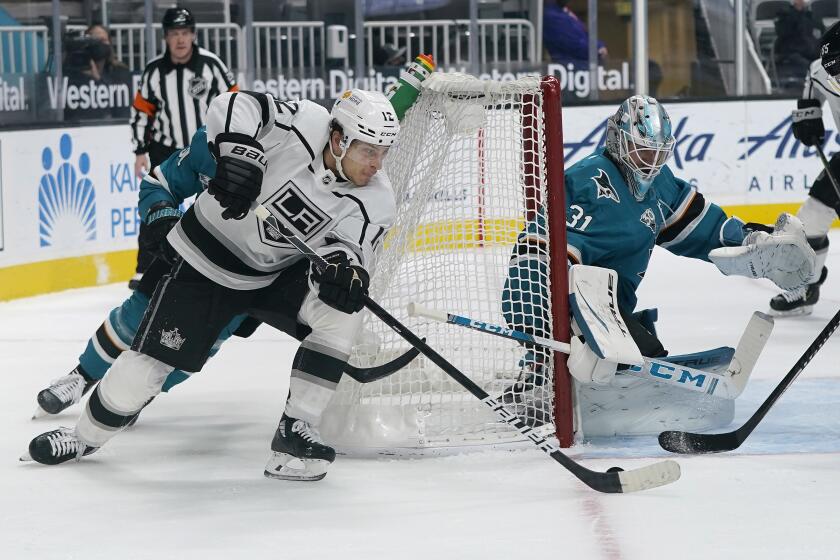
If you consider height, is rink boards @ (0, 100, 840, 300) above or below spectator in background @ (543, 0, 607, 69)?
below

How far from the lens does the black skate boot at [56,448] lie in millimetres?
3156

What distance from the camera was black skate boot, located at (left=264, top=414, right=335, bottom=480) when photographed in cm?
305

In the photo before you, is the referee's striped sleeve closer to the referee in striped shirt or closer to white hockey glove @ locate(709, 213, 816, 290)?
the referee in striped shirt

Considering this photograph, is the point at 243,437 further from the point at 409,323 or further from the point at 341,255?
the point at 341,255

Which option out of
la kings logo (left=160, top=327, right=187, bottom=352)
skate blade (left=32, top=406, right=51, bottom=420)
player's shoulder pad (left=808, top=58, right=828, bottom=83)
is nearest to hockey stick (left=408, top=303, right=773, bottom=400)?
la kings logo (left=160, top=327, right=187, bottom=352)

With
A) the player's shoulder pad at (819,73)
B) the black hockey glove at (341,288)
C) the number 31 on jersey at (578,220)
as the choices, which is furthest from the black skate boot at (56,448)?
the player's shoulder pad at (819,73)

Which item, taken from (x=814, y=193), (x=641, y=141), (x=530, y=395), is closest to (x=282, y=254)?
(x=530, y=395)

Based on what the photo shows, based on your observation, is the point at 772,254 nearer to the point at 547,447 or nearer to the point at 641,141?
the point at 641,141

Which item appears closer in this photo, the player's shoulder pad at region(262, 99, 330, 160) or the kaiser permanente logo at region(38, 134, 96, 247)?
the player's shoulder pad at region(262, 99, 330, 160)

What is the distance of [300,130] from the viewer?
3.09 meters

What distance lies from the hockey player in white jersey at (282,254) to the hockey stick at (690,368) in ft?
0.88

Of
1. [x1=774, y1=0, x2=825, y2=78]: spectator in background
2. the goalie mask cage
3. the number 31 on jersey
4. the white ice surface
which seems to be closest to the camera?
the white ice surface

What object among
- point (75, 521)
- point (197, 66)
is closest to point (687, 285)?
point (197, 66)

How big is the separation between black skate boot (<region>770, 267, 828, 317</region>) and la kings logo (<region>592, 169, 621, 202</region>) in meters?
2.08
